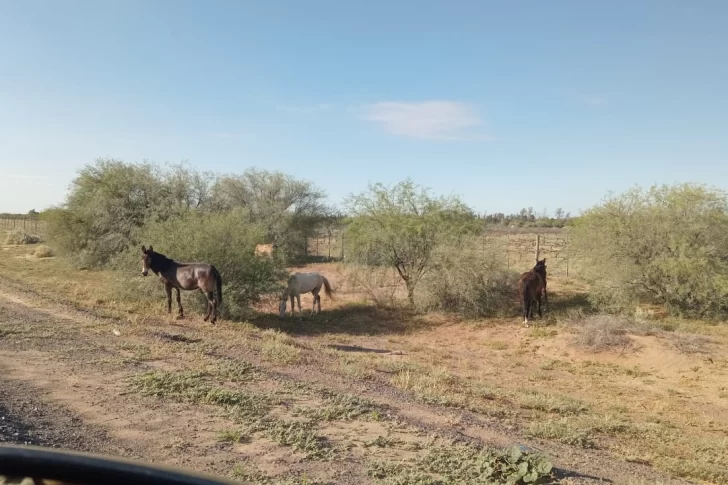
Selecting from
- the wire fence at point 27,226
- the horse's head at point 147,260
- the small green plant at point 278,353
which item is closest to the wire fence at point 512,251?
the horse's head at point 147,260

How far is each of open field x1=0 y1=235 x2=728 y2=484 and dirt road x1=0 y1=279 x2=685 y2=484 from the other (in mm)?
24

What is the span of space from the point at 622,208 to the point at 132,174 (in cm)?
2132

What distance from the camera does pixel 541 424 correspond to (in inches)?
247

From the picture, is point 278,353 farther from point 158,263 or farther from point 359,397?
point 158,263

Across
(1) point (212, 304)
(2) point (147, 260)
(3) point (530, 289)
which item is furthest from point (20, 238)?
(3) point (530, 289)

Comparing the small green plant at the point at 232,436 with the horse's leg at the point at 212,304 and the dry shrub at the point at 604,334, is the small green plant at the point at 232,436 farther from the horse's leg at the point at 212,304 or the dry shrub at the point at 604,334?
the dry shrub at the point at 604,334

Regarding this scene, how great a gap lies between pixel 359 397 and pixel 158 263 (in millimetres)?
9252

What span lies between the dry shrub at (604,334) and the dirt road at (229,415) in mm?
7761

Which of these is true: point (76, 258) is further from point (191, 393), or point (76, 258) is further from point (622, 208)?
point (622, 208)

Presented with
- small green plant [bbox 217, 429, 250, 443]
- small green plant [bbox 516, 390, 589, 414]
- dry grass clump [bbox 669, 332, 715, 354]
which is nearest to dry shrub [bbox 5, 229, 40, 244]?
small green plant [bbox 217, 429, 250, 443]

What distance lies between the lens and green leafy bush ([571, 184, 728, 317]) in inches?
595

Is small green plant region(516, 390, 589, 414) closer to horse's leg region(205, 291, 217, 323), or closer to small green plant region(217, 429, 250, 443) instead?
small green plant region(217, 429, 250, 443)

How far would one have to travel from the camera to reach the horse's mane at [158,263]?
13.7 meters

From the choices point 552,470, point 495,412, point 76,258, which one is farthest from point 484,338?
point 76,258
